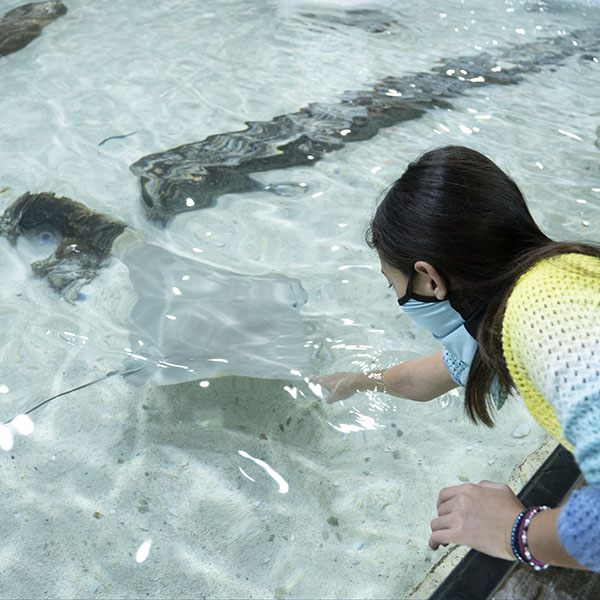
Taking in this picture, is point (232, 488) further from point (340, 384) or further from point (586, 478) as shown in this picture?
point (586, 478)

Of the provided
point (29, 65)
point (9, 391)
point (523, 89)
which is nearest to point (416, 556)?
point (9, 391)

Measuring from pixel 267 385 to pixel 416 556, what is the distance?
87 centimetres

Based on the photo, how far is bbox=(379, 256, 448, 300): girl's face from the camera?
1.51 metres

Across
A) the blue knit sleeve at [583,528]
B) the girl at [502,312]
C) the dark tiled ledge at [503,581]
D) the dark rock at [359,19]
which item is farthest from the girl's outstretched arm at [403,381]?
the dark rock at [359,19]

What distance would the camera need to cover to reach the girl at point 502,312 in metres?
1.16

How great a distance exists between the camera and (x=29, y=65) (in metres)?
5.19

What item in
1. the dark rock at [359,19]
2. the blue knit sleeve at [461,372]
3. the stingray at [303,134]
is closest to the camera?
the blue knit sleeve at [461,372]

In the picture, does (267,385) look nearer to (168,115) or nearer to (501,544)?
(501,544)

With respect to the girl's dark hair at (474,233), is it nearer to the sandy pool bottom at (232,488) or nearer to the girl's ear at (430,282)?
the girl's ear at (430,282)

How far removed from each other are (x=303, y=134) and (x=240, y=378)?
2.33 meters

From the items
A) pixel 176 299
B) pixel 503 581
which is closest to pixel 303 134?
pixel 176 299

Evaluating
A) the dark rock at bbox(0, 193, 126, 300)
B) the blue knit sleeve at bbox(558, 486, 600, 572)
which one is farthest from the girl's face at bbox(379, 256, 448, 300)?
the dark rock at bbox(0, 193, 126, 300)

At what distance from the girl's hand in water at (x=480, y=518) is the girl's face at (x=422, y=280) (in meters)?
0.50

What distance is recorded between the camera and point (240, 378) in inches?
97.7
